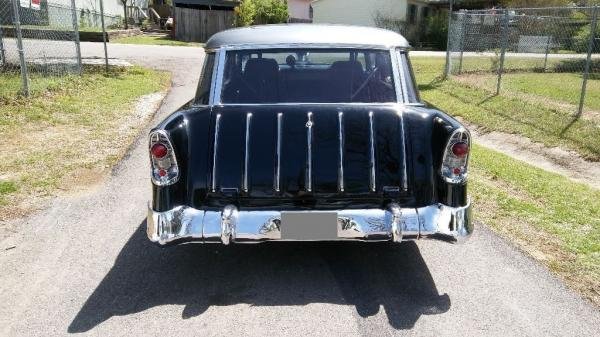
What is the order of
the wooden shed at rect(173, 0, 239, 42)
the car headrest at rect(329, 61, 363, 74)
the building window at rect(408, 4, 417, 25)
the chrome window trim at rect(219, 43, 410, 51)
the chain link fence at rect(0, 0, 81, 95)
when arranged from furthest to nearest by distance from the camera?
the building window at rect(408, 4, 417, 25) → the wooden shed at rect(173, 0, 239, 42) → the chain link fence at rect(0, 0, 81, 95) → the car headrest at rect(329, 61, 363, 74) → the chrome window trim at rect(219, 43, 410, 51)

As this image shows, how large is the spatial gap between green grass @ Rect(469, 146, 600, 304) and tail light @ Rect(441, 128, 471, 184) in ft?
3.52

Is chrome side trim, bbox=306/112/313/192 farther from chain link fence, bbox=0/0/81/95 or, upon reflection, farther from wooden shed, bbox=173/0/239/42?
wooden shed, bbox=173/0/239/42

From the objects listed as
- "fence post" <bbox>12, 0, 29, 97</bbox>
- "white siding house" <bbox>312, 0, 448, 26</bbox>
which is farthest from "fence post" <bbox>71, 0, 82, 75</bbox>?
"white siding house" <bbox>312, 0, 448, 26</bbox>

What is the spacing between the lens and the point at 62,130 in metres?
7.85

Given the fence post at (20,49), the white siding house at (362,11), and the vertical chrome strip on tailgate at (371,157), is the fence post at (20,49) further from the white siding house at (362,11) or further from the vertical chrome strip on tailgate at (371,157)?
the white siding house at (362,11)

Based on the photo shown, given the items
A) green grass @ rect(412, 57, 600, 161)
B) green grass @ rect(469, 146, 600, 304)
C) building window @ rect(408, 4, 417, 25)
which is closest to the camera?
green grass @ rect(469, 146, 600, 304)

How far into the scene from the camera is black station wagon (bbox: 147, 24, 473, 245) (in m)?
3.28

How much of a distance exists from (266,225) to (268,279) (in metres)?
0.53

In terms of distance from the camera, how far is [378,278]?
362 centimetres

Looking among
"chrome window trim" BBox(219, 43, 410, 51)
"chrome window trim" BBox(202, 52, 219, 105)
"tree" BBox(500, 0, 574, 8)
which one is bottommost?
"chrome window trim" BBox(202, 52, 219, 105)

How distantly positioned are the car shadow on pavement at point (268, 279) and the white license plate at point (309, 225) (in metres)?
0.41

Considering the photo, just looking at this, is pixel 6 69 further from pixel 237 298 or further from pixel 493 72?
pixel 493 72

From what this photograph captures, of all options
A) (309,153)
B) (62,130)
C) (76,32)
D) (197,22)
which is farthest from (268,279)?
(197,22)

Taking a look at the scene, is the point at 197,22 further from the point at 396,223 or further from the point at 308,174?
the point at 396,223
